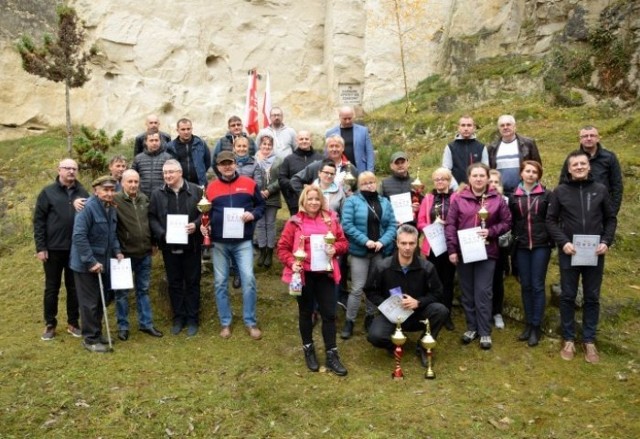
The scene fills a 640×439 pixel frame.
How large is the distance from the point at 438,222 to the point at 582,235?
4.38 feet

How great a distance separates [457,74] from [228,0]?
6913 mm

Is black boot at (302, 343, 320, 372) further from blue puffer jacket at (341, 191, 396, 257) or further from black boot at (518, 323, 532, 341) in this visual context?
black boot at (518, 323, 532, 341)

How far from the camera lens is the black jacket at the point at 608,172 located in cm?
566

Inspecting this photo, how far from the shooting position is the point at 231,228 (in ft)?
19.0

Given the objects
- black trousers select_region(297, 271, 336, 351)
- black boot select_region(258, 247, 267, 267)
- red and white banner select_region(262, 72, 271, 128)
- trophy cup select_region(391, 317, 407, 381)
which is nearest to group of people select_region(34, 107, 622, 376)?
black trousers select_region(297, 271, 336, 351)

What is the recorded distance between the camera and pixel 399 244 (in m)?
5.20

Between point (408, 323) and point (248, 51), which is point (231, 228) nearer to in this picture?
point (408, 323)

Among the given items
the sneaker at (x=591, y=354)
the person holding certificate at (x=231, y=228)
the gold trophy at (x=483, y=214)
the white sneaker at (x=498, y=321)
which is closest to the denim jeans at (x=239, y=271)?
the person holding certificate at (x=231, y=228)

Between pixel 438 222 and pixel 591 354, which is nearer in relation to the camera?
pixel 591 354

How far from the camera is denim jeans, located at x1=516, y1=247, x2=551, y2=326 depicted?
18.1 feet

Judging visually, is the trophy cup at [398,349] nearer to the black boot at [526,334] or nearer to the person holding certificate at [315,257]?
the person holding certificate at [315,257]

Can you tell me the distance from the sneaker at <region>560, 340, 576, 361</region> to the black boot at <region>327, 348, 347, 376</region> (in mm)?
2097

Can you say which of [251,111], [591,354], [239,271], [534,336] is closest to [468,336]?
[534,336]

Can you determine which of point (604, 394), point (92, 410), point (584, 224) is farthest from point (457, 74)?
point (92, 410)
